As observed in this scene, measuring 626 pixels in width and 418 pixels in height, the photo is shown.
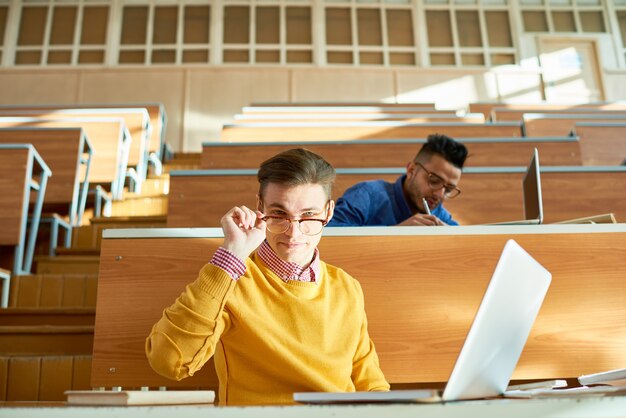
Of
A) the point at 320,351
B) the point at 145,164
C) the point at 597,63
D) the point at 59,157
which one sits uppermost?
the point at 597,63

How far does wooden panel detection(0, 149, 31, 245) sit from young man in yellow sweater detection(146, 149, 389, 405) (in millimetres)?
1364

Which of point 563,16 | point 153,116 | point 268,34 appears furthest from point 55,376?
point 563,16

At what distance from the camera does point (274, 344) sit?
0.77 m

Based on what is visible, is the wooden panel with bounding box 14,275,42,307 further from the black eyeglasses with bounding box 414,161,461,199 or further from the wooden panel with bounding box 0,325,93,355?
the black eyeglasses with bounding box 414,161,461,199

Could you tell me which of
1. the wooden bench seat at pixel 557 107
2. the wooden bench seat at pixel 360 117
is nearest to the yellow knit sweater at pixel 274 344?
the wooden bench seat at pixel 360 117

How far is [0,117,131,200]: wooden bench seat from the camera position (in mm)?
2740

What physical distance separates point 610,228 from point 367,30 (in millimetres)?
3936

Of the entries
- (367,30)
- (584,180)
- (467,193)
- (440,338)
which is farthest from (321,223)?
(367,30)

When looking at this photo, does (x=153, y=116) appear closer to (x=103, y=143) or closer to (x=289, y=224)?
(x=103, y=143)

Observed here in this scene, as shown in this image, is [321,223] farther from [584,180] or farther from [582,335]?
[584,180]

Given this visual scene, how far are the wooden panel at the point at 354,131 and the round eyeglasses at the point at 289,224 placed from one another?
68.2 inches

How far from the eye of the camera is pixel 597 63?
4625mm

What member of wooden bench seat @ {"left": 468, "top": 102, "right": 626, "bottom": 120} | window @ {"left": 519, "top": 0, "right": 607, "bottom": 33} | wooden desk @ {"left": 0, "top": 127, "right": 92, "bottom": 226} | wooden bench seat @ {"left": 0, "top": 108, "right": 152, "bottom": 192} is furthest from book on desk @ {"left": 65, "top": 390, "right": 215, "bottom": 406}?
window @ {"left": 519, "top": 0, "right": 607, "bottom": 33}

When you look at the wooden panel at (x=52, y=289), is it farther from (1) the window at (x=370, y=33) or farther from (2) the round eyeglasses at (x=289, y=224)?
(1) the window at (x=370, y=33)
